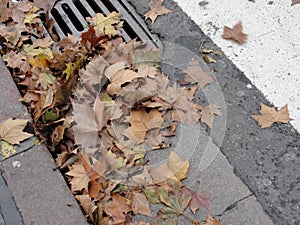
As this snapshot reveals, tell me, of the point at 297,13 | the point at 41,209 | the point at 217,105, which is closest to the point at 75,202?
the point at 41,209

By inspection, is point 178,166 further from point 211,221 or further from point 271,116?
point 271,116

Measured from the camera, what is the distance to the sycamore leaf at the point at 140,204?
2.03 m

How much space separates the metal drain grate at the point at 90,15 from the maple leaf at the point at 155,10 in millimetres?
61

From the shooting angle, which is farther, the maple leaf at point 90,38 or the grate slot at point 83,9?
the grate slot at point 83,9

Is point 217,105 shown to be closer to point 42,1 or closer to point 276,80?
point 276,80

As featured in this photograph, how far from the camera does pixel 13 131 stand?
2.18 metres

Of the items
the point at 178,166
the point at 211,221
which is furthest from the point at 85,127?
the point at 211,221

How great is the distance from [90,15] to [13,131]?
0.93 m

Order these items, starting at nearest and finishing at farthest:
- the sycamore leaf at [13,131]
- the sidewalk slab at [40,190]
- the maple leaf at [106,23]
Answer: the sidewalk slab at [40,190], the sycamore leaf at [13,131], the maple leaf at [106,23]

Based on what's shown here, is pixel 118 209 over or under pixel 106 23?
under

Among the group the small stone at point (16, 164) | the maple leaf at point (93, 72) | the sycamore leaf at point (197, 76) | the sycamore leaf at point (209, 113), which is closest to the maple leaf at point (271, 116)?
the sycamore leaf at point (209, 113)

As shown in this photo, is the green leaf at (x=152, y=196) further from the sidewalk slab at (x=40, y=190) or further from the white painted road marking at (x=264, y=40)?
the white painted road marking at (x=264, y=40)

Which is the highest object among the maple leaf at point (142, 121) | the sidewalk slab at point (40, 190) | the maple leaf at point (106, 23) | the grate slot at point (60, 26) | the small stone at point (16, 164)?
the grate slot at point (60, 26)

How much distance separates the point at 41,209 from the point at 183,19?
1.42 m
